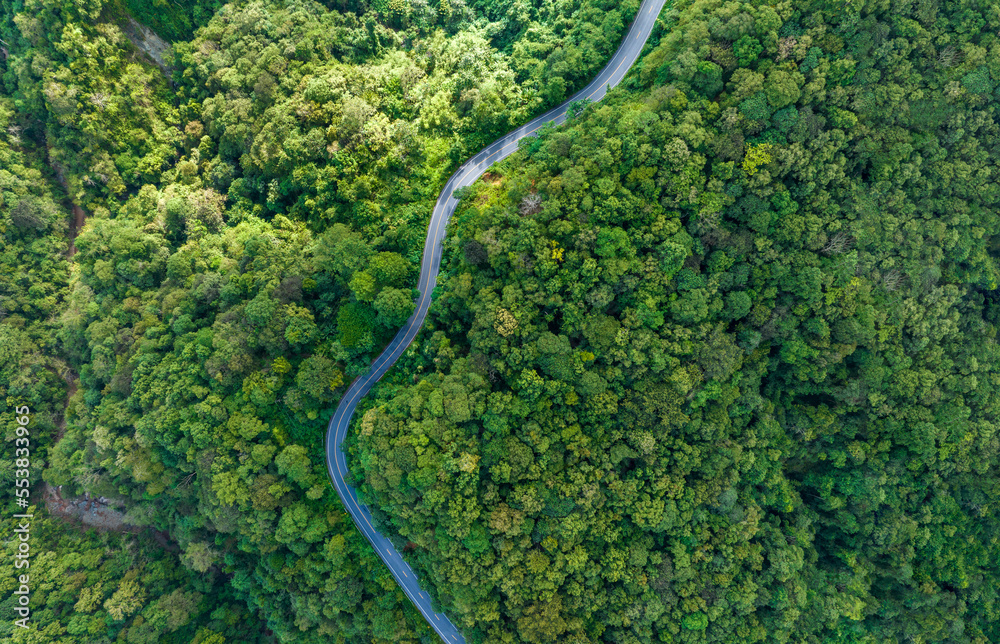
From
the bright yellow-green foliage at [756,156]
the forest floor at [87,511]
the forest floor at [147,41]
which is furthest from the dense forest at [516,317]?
the forest floor at [87,511]

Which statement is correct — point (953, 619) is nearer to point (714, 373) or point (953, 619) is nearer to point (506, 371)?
point (714, 373)

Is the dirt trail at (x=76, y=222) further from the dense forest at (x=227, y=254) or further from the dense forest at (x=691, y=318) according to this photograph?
the dense forest at (x=691, y=318)

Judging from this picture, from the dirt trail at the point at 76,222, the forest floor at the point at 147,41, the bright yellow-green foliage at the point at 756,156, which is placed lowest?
the bright yellow-green foliage at the point at 756,156

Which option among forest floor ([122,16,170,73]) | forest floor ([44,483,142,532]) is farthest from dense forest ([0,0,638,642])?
forest floor ([44,483,142,532])

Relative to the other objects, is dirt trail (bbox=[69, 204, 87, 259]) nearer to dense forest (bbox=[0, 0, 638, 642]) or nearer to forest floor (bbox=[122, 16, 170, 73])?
dense forest (bbox=[0, 0, 638, 642])

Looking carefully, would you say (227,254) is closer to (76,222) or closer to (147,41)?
(76,222)

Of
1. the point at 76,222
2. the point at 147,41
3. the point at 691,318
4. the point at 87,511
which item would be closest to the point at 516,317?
the point at 691,318
